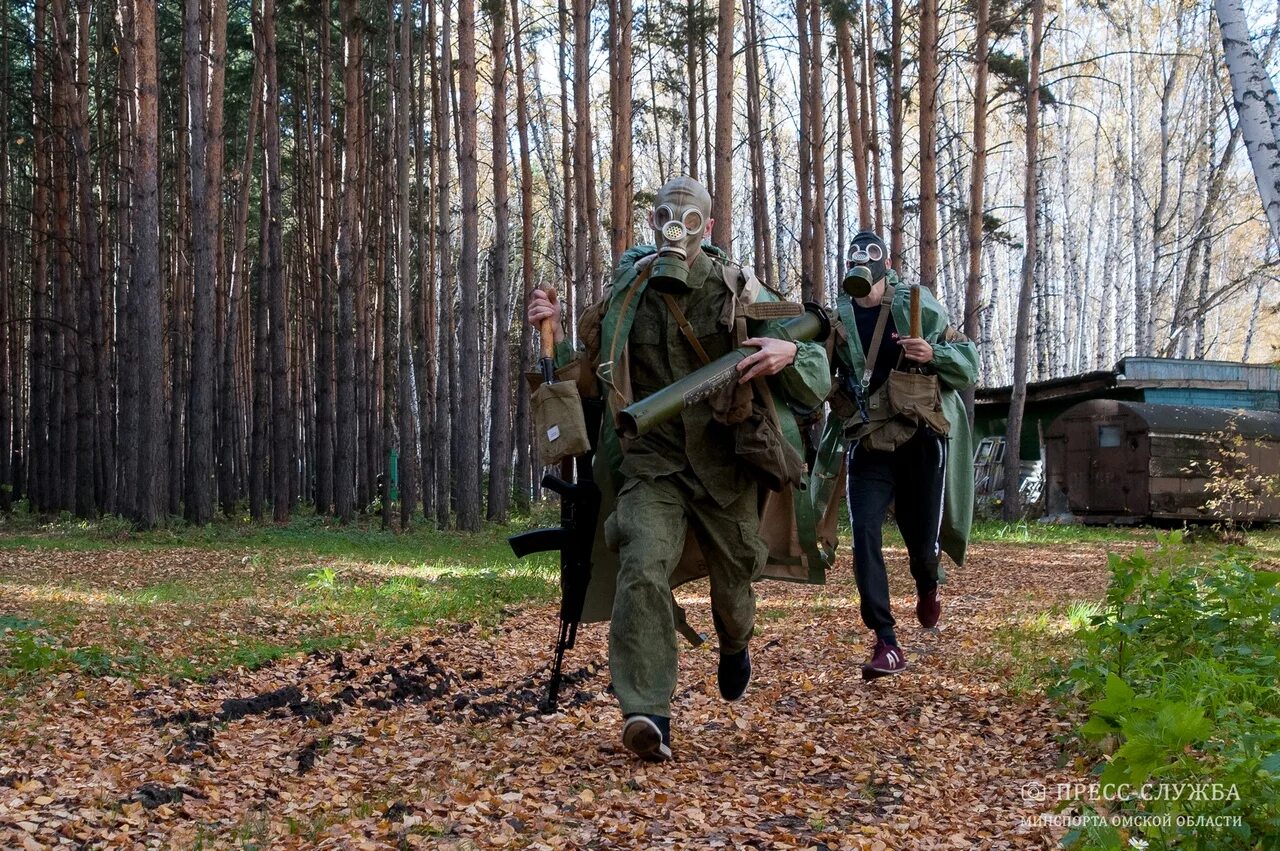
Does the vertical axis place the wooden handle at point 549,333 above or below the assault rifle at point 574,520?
above

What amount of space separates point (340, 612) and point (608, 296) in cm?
521

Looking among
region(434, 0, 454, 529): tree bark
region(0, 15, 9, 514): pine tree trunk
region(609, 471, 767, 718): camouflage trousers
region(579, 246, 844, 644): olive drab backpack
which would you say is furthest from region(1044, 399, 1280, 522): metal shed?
region(0, 15, 9, 514): pine tree trunk

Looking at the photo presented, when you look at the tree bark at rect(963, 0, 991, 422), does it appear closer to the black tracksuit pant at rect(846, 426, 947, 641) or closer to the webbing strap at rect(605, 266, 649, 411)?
the black tracksuit pant at rect(846, 426, 947, 641)

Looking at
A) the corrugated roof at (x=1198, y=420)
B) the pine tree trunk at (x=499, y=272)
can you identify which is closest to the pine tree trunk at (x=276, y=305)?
the pine tree trunk at (x=499, y=272)

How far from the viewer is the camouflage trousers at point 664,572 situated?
477cm

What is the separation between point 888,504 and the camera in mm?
6879

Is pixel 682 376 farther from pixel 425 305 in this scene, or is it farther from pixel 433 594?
pixel 425 305

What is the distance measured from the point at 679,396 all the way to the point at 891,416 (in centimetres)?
224

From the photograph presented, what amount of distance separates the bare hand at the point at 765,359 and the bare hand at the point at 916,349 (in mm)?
1720

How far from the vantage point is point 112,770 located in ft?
15.2

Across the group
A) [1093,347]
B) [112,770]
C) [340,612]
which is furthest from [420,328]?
[1093,347]

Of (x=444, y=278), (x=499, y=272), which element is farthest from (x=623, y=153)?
(x=444, y=278)

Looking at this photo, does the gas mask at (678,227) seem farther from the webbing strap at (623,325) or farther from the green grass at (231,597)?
the green grass at (231,597)

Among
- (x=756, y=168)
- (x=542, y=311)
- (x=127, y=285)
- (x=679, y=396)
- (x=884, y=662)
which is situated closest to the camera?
(x=679, y=396)
